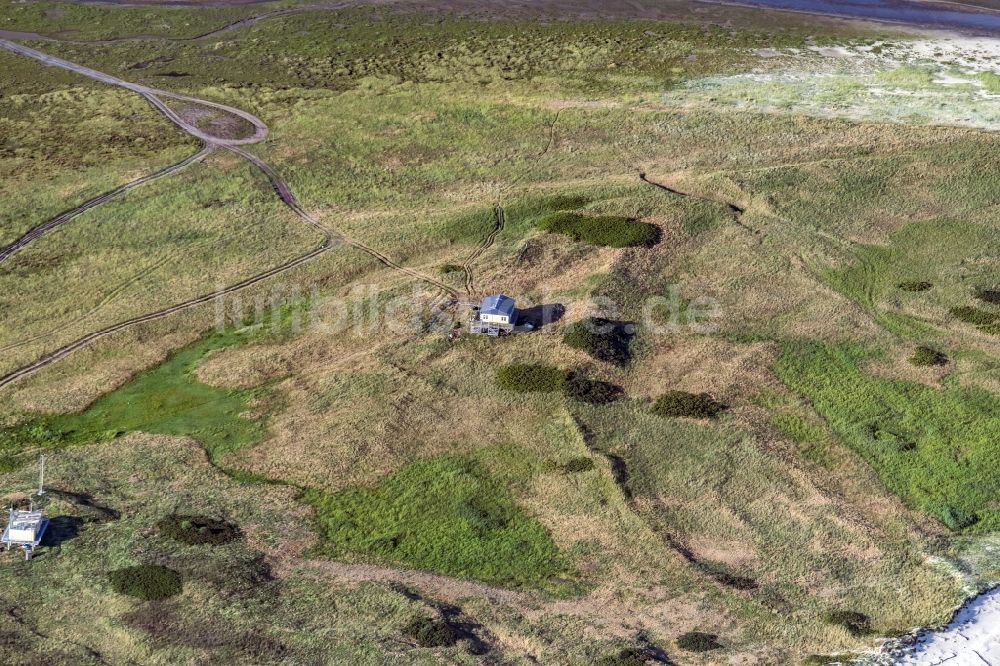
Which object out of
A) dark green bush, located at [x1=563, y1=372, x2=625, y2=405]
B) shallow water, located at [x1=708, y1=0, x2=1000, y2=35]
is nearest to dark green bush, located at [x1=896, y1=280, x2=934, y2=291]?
dark green bush, located at [x1=563, y1=372, x2=625, y2=405]

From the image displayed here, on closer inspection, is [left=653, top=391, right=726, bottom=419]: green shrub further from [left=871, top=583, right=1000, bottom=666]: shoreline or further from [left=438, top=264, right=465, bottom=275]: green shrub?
[left=438, top=264, right=465, bottom=275]: green shrub

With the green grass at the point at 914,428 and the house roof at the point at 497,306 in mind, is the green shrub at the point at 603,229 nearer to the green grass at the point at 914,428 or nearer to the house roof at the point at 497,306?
the house roof at the point at 497,306

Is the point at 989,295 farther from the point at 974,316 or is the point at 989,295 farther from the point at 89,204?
the point at 89,204

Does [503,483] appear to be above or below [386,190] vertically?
below

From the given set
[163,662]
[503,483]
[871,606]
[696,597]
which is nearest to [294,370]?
[503,483]

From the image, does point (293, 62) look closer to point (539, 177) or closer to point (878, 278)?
point (539, 177)

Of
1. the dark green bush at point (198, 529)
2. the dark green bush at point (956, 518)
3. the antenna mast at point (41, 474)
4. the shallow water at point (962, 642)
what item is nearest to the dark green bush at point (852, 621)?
the shallow water at point (962, 642)

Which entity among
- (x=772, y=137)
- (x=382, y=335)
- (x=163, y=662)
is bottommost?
(x=163, y=662)
